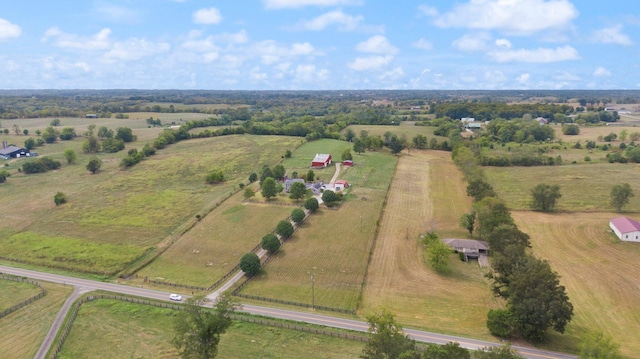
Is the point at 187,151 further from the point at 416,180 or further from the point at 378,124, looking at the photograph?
the point at 378,124

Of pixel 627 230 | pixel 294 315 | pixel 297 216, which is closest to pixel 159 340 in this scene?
pixel 294 315

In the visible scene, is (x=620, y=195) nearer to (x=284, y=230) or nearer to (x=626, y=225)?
(x=626, y=225)

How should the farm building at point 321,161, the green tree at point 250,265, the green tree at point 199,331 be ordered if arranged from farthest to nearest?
A: 1. the farm building at point 321,161
2. the green tree at point 250,265
3. the green tree at point 199,331

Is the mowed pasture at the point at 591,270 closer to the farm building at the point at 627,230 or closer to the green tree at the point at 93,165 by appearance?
the farm building at the point at 627,230

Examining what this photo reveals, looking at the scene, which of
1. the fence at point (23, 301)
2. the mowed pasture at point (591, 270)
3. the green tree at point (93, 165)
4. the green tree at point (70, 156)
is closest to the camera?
the mowed pasture at point (591, 270)

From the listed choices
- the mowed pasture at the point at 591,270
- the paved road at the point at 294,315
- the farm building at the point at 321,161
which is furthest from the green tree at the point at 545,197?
the farm building at the point at 321,161

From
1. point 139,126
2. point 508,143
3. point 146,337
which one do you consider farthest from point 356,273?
point 139,126
